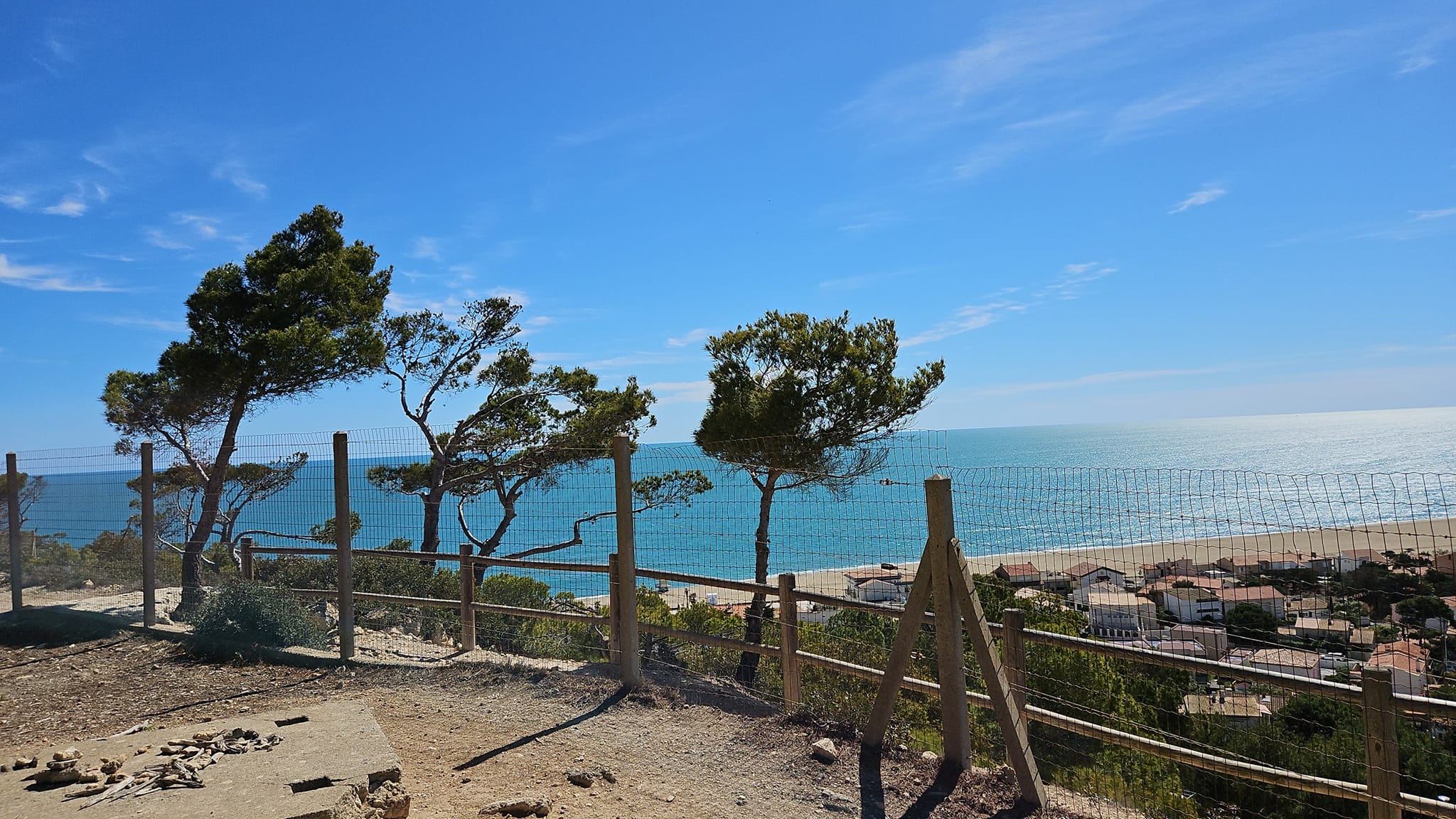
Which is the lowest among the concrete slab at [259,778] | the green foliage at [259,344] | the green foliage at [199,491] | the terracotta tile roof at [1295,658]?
the concrete slab at [259,778]

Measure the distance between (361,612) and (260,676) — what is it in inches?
182

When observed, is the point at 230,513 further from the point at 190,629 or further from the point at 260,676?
the point at 260,676

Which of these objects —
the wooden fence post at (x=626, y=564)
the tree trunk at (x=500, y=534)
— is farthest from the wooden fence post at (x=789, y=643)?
the tree trunk at (x=500, y=534)

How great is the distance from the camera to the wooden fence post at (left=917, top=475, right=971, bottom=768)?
4.57 m

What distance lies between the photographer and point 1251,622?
4.69m

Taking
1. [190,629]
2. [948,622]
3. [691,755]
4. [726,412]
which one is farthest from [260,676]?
[726,412]

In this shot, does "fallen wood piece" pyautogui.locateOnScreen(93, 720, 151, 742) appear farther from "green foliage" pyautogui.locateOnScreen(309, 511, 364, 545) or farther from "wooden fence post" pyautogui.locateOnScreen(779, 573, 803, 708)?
"wooden fence post" pyautogui.locateOnScreen(779, 573, 803, 708)

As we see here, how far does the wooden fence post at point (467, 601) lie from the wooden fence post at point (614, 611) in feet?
6.51

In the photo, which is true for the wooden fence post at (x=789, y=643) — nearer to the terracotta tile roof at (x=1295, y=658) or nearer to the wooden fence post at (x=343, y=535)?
the terracotta tile roof at (x=1295, y=658)

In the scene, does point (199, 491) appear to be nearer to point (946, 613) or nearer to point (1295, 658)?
point (946, 613)

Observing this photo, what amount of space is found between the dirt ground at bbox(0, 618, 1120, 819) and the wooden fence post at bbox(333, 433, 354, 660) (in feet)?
1.28

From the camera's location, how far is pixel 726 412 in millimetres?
17812

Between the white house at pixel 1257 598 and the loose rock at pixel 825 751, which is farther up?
the white house at pixel 1257 598

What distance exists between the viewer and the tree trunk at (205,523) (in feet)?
32.9
